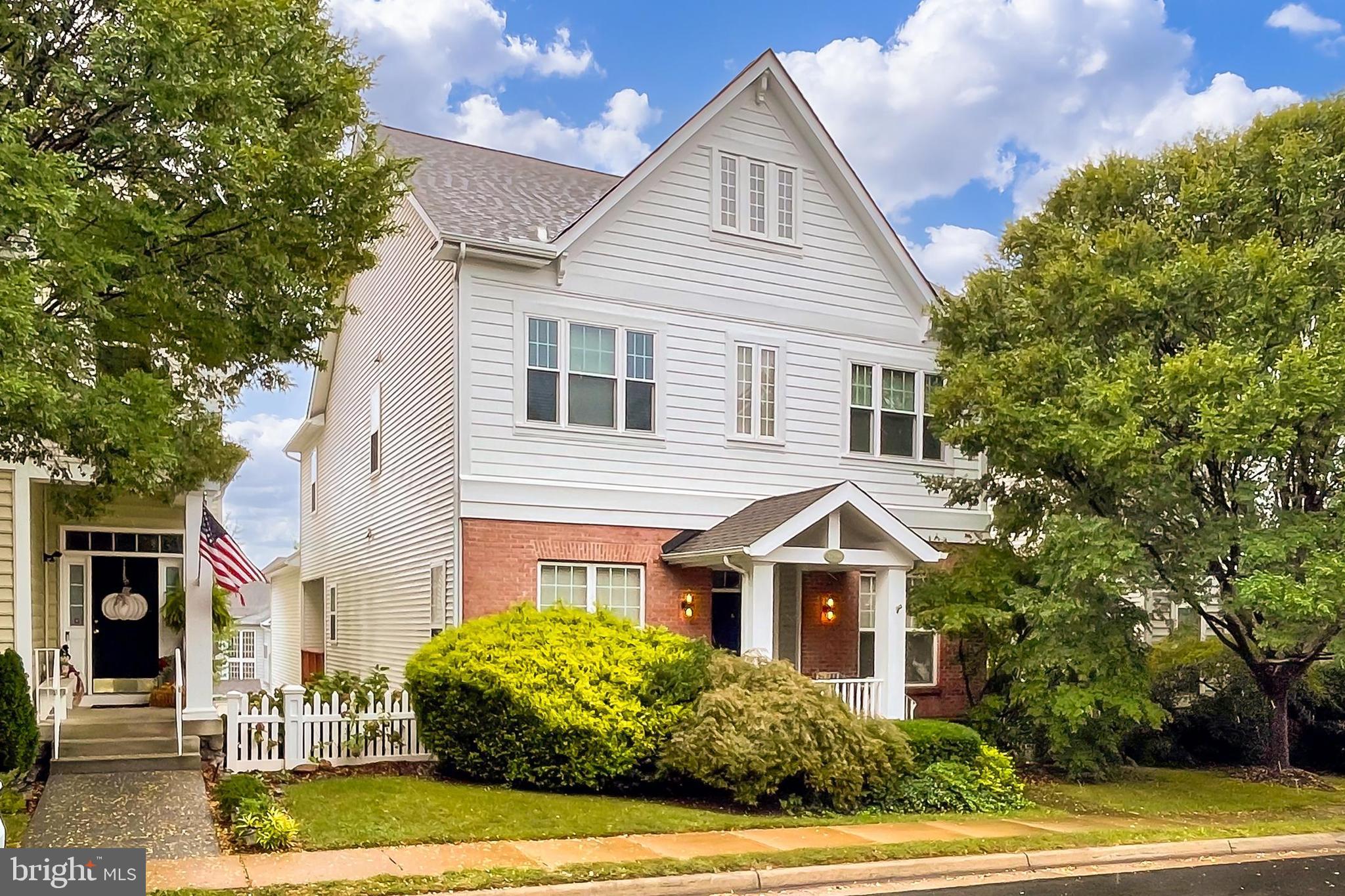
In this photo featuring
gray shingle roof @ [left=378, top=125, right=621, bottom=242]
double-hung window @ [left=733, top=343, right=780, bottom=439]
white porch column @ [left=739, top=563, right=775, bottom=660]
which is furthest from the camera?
double-hung window @ [left=733, top=343, right=780, bottom=439]

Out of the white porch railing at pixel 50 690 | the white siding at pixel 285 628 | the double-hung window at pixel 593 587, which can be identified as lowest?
the white siding at pixel 285 628

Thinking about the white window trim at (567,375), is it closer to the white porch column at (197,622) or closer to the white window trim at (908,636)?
the white porch column at (197,622)

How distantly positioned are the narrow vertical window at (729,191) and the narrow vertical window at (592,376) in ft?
9.58

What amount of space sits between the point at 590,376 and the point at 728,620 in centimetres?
489

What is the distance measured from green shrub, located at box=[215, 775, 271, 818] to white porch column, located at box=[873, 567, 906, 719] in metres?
8.88

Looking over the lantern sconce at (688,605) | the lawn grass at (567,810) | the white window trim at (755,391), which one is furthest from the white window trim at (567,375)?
the lawn grass at (567,810)

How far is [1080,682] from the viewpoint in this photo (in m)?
15.9

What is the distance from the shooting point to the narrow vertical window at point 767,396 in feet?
59.7

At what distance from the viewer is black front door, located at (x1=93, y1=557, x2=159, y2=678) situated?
650 inches

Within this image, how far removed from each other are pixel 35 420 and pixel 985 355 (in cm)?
1333

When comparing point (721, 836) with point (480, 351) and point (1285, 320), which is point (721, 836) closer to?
point (480, 351)

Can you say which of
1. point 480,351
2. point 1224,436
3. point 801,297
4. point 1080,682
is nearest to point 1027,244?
point 801,297

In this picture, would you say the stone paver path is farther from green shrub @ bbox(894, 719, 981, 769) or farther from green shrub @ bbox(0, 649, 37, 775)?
green shrub @ bbox(894, 719, 981, 769)

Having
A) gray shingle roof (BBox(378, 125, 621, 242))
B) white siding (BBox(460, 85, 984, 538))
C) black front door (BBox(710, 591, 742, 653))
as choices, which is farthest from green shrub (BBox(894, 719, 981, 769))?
gray shingle roof (BBox(378, 125, 621, 242))
